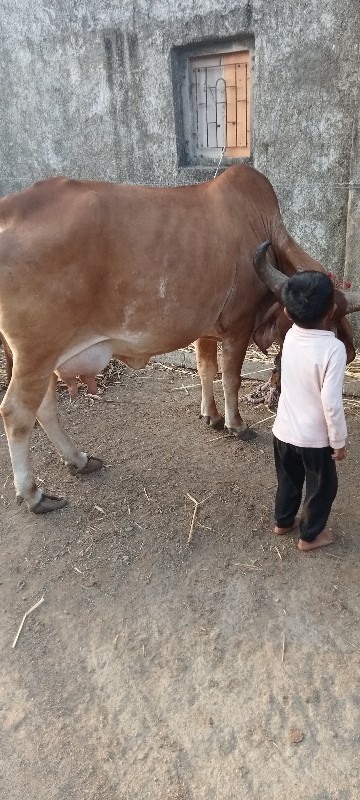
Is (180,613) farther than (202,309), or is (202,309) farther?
(202,309)

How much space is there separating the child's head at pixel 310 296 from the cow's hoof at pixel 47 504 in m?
1.80

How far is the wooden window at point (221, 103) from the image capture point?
488cm

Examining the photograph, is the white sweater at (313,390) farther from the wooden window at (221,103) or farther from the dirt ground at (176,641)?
the wooden window at (221,103)

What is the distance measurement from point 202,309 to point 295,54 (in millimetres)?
2558

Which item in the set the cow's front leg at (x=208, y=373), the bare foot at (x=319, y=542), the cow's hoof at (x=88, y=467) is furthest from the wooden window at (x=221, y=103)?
the bare foot at (x=319, y=542)

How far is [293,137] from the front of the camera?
4.62m

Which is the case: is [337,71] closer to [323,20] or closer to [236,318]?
[323,20]

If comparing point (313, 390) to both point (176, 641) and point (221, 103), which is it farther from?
point (221, 103)

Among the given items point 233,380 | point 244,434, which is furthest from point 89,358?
point 244,434

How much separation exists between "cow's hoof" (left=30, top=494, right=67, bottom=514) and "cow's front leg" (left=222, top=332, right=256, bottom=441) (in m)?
1.26

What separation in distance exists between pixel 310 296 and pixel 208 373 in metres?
1.88

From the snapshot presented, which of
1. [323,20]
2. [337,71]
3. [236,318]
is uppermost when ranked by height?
[323,20]

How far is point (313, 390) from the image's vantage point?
2.39 meters

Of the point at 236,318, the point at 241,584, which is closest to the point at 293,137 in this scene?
the point at 236,318
